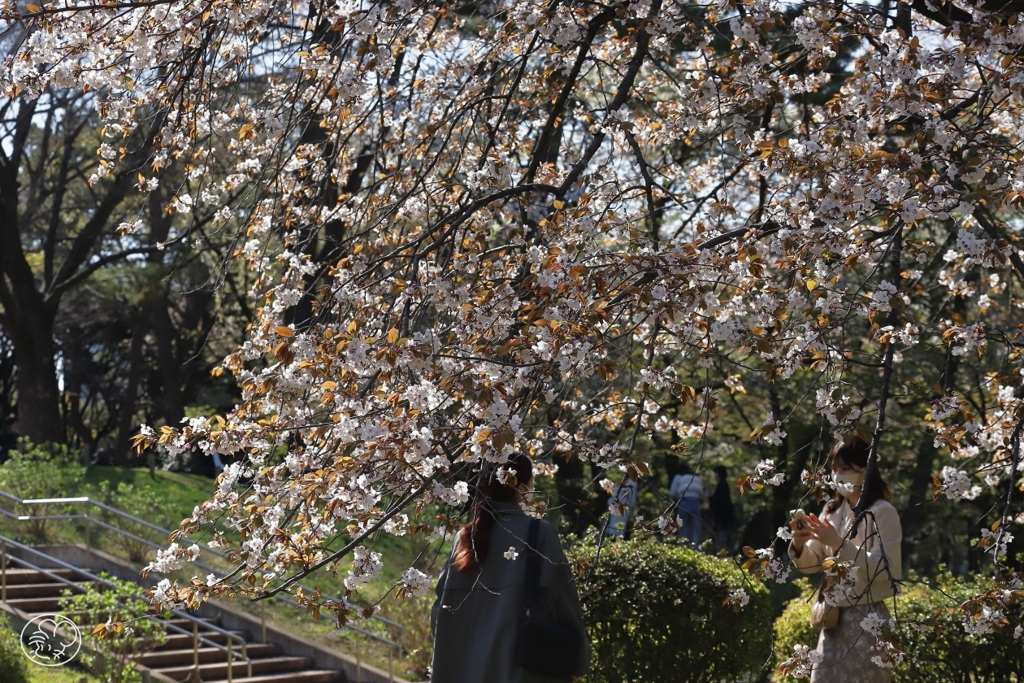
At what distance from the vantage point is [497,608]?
388 cm

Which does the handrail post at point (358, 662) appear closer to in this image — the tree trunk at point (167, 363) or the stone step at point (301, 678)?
the stone step at point (301, 678)

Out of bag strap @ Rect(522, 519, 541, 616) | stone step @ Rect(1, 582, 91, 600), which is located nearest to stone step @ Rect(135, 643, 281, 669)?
stone step @ Rect(1, 582, 91, 600)

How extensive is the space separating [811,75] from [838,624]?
366 cm

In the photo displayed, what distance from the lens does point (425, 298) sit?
446 centimetres

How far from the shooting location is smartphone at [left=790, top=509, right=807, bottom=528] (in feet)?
13.8

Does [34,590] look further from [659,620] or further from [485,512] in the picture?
[485,512]

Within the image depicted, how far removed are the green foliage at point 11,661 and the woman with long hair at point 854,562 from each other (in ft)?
18.6

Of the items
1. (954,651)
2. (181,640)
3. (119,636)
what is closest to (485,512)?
(954,651)

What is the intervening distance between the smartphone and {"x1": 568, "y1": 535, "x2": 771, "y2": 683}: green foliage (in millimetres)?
2064

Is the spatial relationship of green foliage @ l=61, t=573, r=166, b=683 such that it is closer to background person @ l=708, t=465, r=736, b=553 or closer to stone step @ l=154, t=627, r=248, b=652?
stone step @ l=154, t=627, r=248, b=652

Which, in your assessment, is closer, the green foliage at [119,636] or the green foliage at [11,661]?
the green foliage at [11,661]

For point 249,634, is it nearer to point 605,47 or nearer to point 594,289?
point 605,47

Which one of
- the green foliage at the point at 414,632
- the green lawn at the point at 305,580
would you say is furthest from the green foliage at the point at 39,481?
the green foliage at the point at 414,632

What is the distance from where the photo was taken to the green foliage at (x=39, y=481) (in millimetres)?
11172
